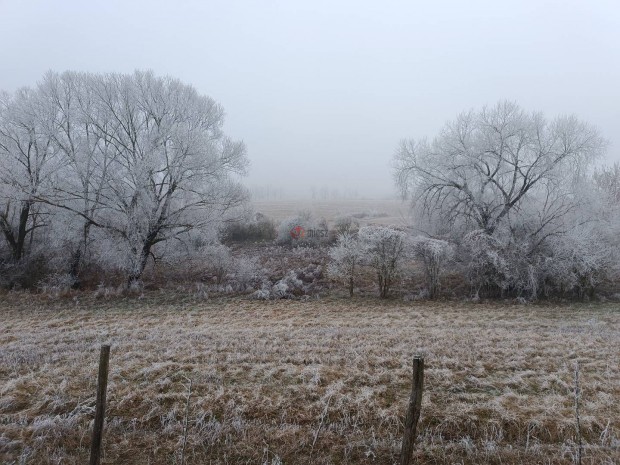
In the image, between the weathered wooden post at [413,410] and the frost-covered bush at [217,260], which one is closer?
the weathered wooden post at [413,410]

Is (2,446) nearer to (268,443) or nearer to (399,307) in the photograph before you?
(268,443)

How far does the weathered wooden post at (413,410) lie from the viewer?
11.6 feet

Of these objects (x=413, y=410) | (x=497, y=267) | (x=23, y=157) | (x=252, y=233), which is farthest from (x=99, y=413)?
(x=252, y=233)

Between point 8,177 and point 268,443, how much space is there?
1795 centimetres

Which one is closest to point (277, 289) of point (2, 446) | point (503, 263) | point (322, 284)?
point (322, 284)

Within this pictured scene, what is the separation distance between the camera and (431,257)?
16516 millimetres

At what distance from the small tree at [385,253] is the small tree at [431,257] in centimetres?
76

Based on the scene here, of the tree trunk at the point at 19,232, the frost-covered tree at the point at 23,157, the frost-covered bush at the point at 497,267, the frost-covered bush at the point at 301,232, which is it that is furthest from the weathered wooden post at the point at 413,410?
the frost-covered bush at the point at 301,232

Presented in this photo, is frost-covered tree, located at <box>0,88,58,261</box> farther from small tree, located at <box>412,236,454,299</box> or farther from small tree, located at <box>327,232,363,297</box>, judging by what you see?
small tree, located at <box>412,236,454,299</box>

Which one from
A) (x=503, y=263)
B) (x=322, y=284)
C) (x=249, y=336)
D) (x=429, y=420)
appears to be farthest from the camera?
(x=322, y=284)

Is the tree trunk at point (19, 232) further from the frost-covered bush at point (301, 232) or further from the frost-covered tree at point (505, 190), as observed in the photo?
the frost-covered tree at point (505, 190)

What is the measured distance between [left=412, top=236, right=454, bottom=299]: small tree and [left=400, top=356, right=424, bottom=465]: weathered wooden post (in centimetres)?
1345

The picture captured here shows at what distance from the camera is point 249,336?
30.9 feet

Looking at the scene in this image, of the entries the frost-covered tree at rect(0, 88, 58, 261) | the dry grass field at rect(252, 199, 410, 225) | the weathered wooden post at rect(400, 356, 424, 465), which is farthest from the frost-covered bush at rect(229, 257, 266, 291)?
the weathered wooden post at rect(400, 356, 424, 465)
